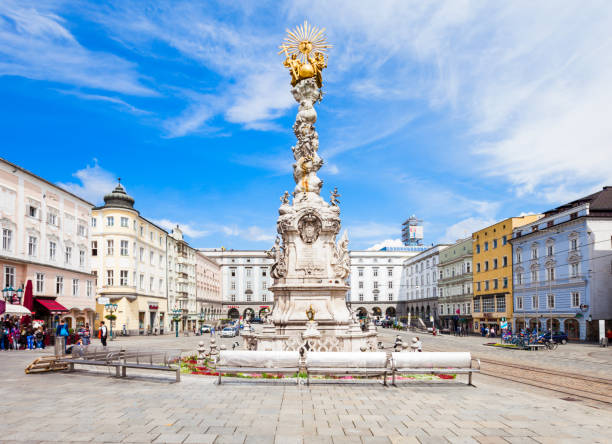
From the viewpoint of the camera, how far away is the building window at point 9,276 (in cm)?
3325

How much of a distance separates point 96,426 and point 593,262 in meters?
47.7

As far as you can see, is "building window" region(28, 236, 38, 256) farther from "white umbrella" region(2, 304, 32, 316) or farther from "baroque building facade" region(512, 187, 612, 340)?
"baroque building facade" region(512, 187, 612, 340)

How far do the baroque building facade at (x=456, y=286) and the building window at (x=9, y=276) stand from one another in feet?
186

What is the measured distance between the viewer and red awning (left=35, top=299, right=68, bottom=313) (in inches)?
1455

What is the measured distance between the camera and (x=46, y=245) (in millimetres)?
38656

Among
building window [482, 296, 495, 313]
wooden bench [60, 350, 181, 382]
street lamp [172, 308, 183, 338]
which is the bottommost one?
street lamp [172, 308, 183, 338]

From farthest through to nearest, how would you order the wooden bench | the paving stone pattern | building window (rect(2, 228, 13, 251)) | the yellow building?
the yellow building
building window (rect(2, 228, 13, 251))
the wooden bench
the paving stone pattern

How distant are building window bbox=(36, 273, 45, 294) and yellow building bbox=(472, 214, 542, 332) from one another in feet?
152

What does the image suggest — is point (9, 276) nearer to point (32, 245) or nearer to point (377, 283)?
point (32, 245)

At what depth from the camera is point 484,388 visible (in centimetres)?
1380

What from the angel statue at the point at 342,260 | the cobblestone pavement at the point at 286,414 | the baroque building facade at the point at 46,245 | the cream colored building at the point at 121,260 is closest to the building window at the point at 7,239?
the baroque building facade at the point at 46,245

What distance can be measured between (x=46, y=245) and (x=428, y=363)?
1355 inches

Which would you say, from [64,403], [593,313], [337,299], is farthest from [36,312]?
[593,313]

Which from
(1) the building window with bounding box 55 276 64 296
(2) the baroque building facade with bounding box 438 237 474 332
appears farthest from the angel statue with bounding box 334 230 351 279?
(2) the baroque building facade with bounding box 438 237 474 332
